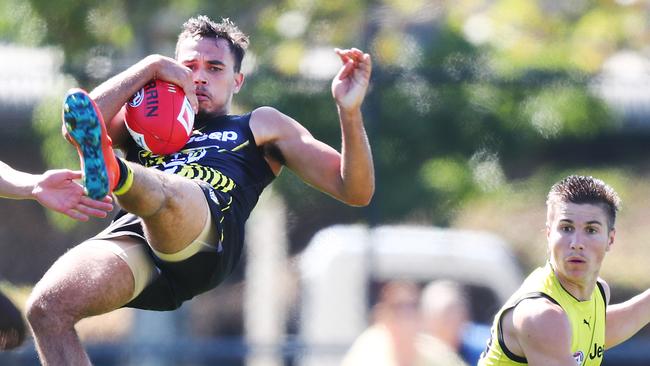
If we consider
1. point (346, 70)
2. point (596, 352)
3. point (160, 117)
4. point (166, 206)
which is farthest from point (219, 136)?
point (596, 352)

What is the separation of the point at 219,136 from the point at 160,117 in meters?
0.36

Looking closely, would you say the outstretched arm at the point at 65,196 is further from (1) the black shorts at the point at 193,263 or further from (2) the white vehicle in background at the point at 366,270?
(2) the white vehicle in background at the point at 366,270

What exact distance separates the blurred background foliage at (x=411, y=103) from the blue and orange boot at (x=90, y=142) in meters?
4.66

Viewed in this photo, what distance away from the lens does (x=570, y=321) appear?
4.79 meters

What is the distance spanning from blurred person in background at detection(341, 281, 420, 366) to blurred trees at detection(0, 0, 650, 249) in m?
0.80

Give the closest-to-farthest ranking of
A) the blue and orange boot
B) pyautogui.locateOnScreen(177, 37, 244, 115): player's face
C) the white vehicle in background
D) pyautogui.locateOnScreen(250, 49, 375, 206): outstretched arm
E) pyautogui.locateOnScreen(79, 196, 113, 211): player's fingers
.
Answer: the blue and orange boot < pyautogui.locateOnScreen(79, 196, 113, 211): player's fingers < pyautogui.locateOnScreen(250, 49, 375, 206): outstretched arm < pyautogui.locateOnScreen(177, 37, 244, 115): player's face < the white vehicle in background

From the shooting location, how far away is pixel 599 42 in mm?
10203

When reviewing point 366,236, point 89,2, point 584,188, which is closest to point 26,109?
point 89,2

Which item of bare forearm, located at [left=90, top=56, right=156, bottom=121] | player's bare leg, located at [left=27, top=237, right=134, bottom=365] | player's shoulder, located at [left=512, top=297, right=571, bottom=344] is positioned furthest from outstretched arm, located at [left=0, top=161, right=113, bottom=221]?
player's shoulder, located at [left=512, top=297, right=571, bottom=344]

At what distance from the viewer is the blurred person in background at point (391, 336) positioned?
7.52m

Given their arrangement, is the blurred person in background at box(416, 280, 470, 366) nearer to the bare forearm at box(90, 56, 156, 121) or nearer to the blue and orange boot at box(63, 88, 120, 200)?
the bare forearm at box(90, 56, 156, 121)

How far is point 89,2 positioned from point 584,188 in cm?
504

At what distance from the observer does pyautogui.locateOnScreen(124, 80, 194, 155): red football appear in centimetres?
470

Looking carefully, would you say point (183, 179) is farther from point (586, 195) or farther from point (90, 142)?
point (586, 195)
